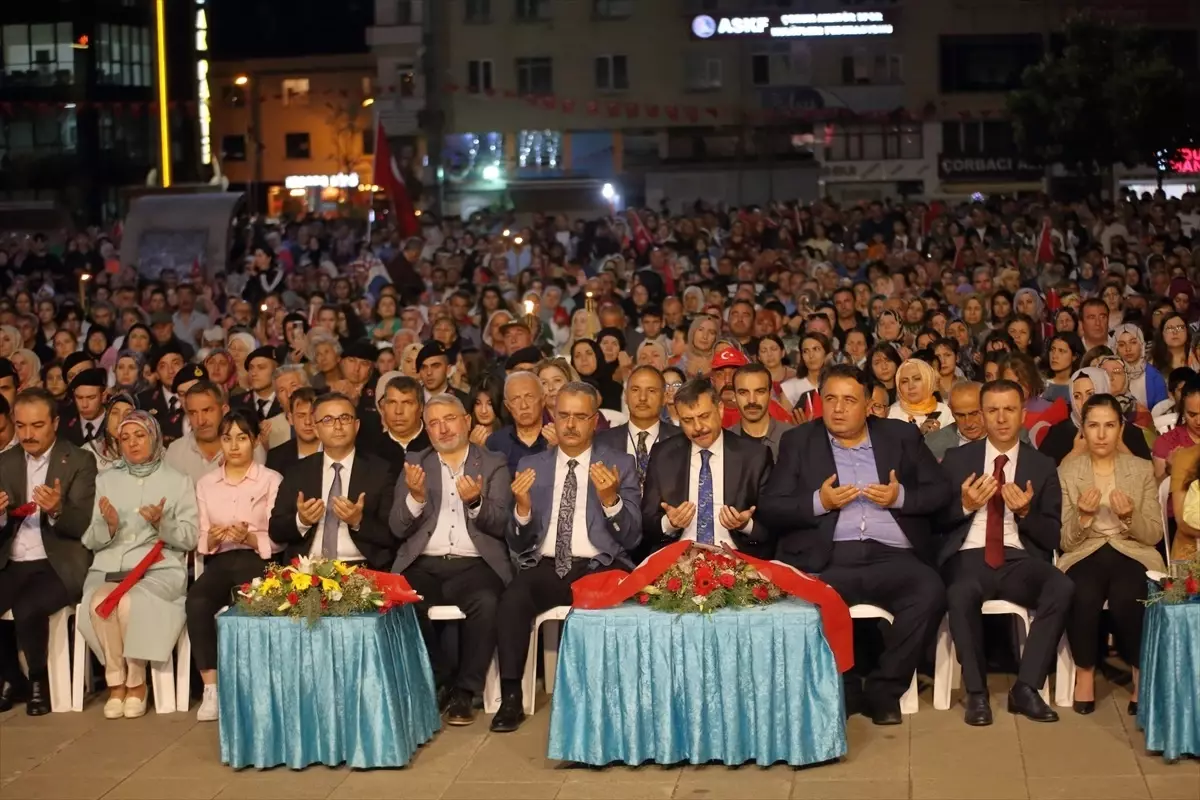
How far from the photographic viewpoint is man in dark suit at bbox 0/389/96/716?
9.58m

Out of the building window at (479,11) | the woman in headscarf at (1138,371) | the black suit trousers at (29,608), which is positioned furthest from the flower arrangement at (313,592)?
the building window at (479,11)

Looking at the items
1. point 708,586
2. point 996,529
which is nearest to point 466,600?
point 708,586

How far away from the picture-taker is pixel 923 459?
9.05 meters

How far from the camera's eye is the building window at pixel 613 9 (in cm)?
5072

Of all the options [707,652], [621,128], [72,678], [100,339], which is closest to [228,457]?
[72,678]

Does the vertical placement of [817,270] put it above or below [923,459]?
above

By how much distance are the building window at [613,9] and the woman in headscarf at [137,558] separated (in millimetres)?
42462

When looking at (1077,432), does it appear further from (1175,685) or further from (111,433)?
(111,433)

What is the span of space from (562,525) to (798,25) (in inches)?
1620

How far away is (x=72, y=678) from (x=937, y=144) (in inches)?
1685

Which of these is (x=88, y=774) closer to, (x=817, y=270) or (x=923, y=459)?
(x=923, y=459)

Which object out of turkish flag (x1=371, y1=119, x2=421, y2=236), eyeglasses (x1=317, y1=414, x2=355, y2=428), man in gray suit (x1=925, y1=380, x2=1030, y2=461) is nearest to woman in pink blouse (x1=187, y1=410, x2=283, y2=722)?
eyeglasses (x1=317, y1=414, x2=355, y2=428)

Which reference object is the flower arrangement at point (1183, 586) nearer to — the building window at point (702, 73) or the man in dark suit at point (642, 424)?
the man in dark suit at point (642, 424)

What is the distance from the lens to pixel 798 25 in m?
48.6
